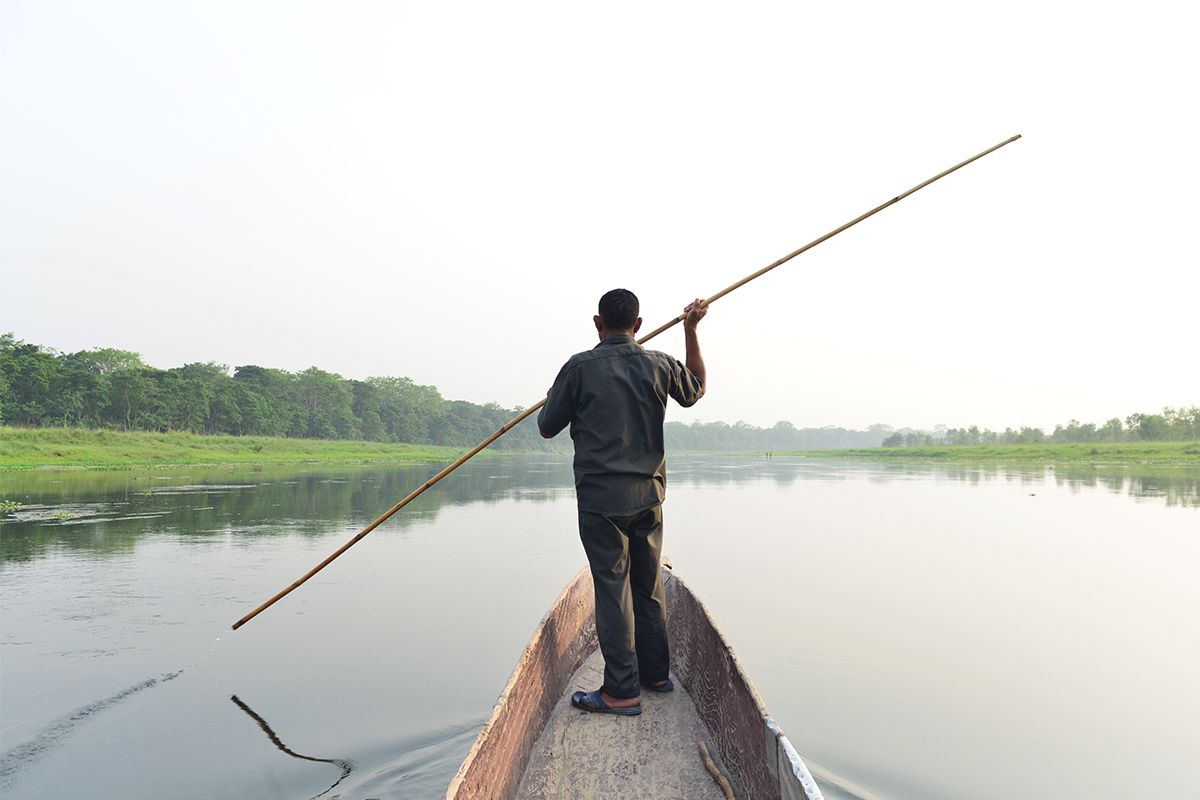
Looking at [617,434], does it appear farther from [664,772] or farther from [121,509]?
[121,509]

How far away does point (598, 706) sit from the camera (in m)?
2.96

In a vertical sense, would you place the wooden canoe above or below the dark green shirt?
below

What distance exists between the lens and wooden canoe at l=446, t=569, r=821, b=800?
6.67 ft

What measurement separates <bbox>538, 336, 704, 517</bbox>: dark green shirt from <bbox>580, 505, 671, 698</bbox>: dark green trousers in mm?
101

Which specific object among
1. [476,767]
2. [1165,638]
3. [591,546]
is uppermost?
[591,546]

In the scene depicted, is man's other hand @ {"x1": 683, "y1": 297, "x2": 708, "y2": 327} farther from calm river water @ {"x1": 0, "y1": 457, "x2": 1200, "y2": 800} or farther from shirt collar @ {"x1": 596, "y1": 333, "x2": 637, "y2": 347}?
calm river water @ {"x1": 0, "y1": 457, "x2": 1200, "y2": 800}

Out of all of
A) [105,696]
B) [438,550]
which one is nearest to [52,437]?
[438,550]

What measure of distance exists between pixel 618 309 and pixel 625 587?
121 centimetres

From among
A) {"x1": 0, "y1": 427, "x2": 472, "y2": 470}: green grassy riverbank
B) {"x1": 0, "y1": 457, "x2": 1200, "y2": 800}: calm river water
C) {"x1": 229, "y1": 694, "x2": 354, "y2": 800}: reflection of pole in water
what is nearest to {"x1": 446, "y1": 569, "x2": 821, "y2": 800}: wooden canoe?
{"x1": 0, "y1": 457, "x2": 1200, "y2": 800}: calm river water

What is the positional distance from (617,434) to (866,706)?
3.14m

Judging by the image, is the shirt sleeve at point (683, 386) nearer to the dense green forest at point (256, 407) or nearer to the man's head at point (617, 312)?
the man's head at point (617, 312)

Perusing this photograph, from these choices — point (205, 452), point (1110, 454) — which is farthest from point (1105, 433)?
point (205, 452)

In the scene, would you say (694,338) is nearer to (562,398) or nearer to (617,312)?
(617,312)

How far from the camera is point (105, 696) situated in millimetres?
4438
